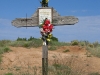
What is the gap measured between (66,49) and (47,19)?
13.8 metres

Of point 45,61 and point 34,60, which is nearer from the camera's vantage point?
point 45,61

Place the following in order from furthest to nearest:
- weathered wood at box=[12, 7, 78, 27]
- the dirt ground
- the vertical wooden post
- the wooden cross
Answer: the dirt ground < weathered wood at box=[12, 7, 78, 27] < the wooden cross < the vertical wooden post

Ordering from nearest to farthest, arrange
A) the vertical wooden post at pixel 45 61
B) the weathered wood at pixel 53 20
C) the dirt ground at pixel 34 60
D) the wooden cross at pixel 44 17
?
the vertical wooden post at pixel 45 61 → the wooden cross at pixel 44 17 → the weathered wood at pixel 53 20 → the dirt ground at pixel 34 60

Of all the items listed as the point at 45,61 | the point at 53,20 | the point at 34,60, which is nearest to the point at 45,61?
the point at 45,61

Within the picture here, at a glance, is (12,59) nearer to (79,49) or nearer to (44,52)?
(79,49)

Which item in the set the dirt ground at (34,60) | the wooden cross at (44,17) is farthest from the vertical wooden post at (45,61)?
the dirt ground at (34,60)

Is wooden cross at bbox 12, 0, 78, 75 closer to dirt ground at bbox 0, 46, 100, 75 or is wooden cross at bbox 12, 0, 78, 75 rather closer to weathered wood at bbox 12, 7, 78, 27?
weathered wood at bbox 12, 7, 78, 27

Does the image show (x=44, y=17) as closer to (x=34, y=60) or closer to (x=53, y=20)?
(x=53, y=20)

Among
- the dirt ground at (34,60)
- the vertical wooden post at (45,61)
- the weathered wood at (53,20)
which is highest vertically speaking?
the weathered wood at (53,20)

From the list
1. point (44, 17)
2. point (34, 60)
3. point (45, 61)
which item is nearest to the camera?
point (45, 61)

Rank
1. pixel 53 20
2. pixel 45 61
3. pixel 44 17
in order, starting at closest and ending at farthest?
pixel 45 61, pixel 44 17, pixel 53 20

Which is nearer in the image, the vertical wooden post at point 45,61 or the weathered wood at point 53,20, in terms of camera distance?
the vertical wooden post at point 45,61

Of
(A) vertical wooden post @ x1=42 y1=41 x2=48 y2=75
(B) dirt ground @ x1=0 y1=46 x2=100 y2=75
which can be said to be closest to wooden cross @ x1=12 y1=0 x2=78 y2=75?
(A) vertical wooden post @ x1=42 y1=41 x2=48 y2=75

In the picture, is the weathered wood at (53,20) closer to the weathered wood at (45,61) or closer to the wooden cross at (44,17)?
the wooden cross at (44,17)
